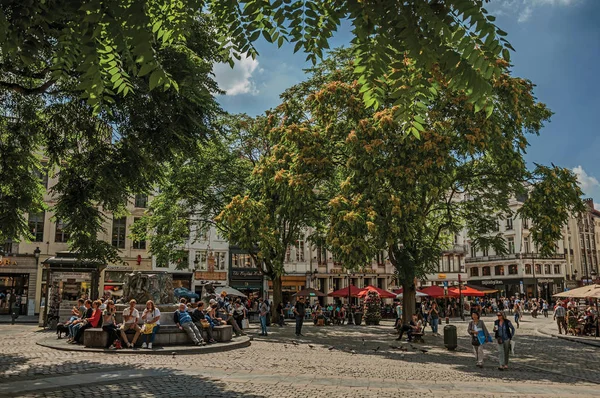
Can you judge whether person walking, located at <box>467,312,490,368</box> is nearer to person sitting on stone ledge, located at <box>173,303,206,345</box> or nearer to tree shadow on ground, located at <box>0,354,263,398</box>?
tree shadow on ground, located at <box>0,354,263,398</box>

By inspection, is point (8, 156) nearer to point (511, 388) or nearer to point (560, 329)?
point (511, 388)

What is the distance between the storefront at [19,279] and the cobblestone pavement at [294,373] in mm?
22241

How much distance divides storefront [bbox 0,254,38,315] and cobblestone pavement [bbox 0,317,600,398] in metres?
22.2

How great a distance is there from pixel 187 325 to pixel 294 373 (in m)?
5.96

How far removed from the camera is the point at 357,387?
35.9 ft

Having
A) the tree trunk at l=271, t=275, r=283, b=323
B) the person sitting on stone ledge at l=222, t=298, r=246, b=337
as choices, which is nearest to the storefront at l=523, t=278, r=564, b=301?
the tree trunk at l=271, t=275, r=283, b=323

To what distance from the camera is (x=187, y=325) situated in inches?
680

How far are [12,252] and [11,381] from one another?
33.7 meters

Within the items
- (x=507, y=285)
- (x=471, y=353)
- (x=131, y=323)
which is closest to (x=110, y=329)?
(x=131, y=323)

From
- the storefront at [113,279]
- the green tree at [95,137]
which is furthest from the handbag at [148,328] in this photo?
the storefront at [113,279]

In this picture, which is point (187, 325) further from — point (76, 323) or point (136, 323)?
point (76, 323)

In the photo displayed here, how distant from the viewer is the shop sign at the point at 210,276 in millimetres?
48906

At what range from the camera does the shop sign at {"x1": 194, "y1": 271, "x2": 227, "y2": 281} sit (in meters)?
48.9

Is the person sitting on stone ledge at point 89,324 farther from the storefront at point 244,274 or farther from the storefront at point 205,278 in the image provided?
the storefront at point 244,274
